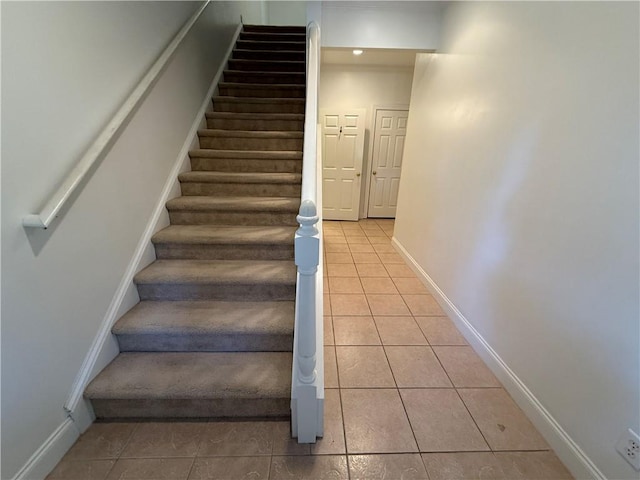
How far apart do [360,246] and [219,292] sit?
237 centimetres

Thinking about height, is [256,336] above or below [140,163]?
below

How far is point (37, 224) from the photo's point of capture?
3.41 ft

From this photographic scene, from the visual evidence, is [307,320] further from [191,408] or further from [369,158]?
[369,158]

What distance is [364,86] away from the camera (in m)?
4.39

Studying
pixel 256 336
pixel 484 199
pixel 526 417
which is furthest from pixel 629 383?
pixel 256 336

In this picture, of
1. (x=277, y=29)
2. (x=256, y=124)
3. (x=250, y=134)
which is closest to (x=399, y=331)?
(x=250, y=134)

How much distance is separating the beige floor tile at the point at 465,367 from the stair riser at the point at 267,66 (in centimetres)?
335

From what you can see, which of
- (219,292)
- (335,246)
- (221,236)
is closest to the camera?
(219,292)

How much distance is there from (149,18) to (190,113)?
2.38ft

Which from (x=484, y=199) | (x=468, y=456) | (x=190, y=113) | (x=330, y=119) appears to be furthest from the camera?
(x=330, y=119)

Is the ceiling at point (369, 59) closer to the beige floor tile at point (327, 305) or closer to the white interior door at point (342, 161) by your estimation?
the white interior door at point (342, 161)

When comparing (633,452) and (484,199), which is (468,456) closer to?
(633,452)

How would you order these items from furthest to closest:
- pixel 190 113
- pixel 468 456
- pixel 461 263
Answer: pixel 190 113, pixel 461 263, pixel 468 456

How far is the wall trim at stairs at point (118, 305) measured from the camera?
4.31 feet
